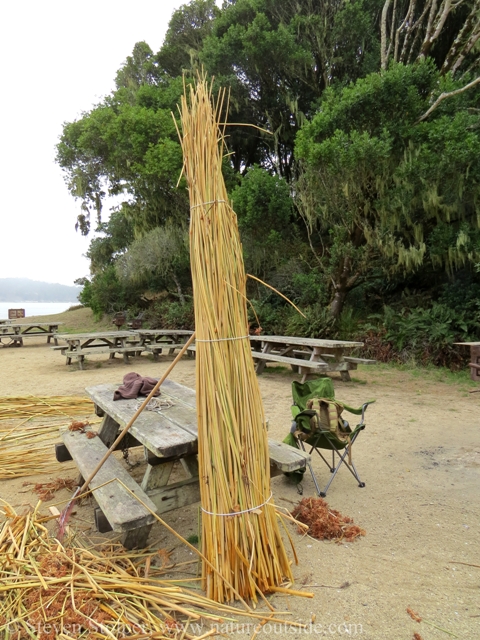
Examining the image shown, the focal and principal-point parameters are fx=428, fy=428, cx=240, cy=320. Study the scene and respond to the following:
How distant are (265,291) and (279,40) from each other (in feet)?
21.6

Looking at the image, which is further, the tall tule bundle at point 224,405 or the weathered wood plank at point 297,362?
the weathered wood plank at point 297,362

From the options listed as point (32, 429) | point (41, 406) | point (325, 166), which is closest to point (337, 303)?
point (325, 166)

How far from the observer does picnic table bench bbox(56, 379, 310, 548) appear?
2037 millimetres

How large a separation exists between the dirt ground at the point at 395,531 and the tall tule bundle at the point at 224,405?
0.22 m

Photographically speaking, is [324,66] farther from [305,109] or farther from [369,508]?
[369,508]

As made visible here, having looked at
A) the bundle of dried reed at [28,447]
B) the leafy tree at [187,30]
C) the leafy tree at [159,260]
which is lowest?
the bundle of dried reed at [28,447]

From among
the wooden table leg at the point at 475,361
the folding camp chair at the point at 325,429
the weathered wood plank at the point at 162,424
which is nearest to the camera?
the weathered wood plank at the point at 162,424

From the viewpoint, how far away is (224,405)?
1.79m

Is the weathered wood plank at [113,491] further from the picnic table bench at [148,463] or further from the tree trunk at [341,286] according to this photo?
the tree trunk at [341,286]

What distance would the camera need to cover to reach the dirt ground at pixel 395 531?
1741mm

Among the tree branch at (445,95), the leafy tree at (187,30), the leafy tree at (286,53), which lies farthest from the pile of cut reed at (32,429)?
the leafy tree at (187,30)

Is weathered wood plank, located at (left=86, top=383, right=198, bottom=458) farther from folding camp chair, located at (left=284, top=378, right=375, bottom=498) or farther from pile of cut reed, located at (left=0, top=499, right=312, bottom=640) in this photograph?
folding camp chair, located at (left=284, top=378, right=375, bottom=498)

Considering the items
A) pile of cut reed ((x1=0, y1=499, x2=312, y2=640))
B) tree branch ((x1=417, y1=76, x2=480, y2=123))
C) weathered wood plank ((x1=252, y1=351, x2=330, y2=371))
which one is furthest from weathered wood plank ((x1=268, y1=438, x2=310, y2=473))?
tree branch ((x1=417, y1=76, x2=480, y2=123))

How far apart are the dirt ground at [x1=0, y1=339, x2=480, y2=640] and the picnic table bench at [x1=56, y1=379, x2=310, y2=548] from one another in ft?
0.93
